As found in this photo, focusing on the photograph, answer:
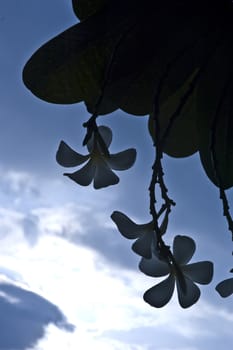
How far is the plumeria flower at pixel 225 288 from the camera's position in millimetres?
363

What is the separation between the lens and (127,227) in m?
0.37

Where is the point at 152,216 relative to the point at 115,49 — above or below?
below

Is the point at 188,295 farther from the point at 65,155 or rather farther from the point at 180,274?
the point at 65,155

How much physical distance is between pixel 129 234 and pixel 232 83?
0.15m

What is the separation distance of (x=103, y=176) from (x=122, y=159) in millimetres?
19

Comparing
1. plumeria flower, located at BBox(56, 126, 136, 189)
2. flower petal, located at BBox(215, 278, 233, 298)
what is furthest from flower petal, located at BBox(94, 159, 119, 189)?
flower petal, located at BBox(215, 278, 233, 298)

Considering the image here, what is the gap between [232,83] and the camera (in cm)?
42

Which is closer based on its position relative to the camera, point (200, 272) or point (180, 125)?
point (200, 272)

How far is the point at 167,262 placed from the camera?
0.35 m

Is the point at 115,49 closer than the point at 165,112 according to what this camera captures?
Yes

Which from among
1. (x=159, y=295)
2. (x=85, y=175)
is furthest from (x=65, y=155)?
(x=159, y=295)

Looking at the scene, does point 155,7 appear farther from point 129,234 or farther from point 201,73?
point 129,234

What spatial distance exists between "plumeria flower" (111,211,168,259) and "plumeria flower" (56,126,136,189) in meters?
0.04

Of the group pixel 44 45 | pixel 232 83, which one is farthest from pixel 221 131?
pixel 44 45
